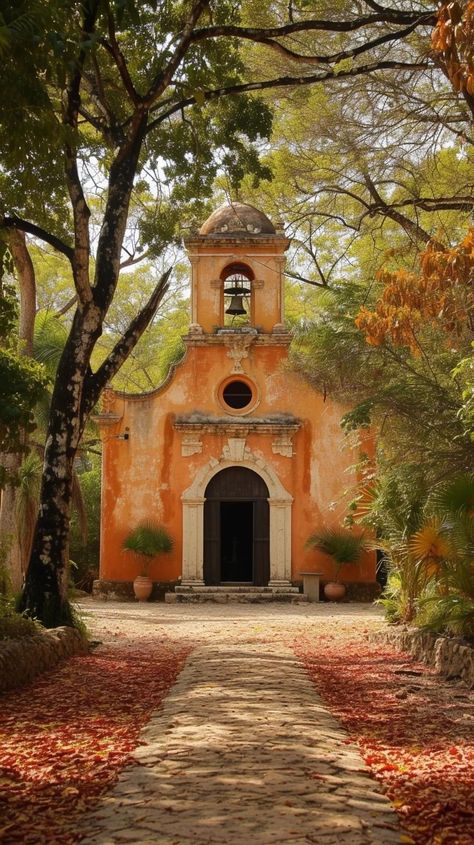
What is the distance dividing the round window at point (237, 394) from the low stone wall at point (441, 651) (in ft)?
37.9

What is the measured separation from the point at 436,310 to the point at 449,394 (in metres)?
3.24

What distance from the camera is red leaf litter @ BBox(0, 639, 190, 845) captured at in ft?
14.5

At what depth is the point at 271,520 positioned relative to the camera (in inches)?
868

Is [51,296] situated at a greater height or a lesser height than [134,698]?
greater

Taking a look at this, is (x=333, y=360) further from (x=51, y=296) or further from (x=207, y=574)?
(x=51, y=296)

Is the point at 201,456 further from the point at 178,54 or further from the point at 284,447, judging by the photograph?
the point at 178,54

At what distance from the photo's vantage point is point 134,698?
7863mm

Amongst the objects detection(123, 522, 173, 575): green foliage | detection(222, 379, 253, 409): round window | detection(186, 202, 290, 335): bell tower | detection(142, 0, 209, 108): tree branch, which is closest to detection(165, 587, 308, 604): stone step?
detection(123, 522, 173, 575): green foliage

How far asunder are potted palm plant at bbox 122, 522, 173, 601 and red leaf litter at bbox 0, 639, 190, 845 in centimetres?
1093

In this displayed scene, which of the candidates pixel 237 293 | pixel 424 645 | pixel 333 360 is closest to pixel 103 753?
pixel 424 645

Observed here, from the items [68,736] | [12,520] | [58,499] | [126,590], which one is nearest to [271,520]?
[126,590]

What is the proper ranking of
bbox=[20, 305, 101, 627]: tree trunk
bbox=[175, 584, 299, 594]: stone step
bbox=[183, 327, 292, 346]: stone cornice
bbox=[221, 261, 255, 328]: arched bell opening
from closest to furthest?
1. bbox=[20, 305, 101, 627]: tree trunk
2. bbox=[175, 584, 299, 594]: stone step
3. bbox=[221, 261, 255, 328]: arched bell opening
4. bbox=[183, 327, 292, 346]: stone cornice

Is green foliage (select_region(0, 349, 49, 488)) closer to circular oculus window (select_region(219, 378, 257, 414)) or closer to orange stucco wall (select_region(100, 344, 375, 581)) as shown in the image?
orange stucco wall (select_region(100, 344, 375, 581))

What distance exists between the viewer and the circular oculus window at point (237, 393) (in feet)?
74.6
